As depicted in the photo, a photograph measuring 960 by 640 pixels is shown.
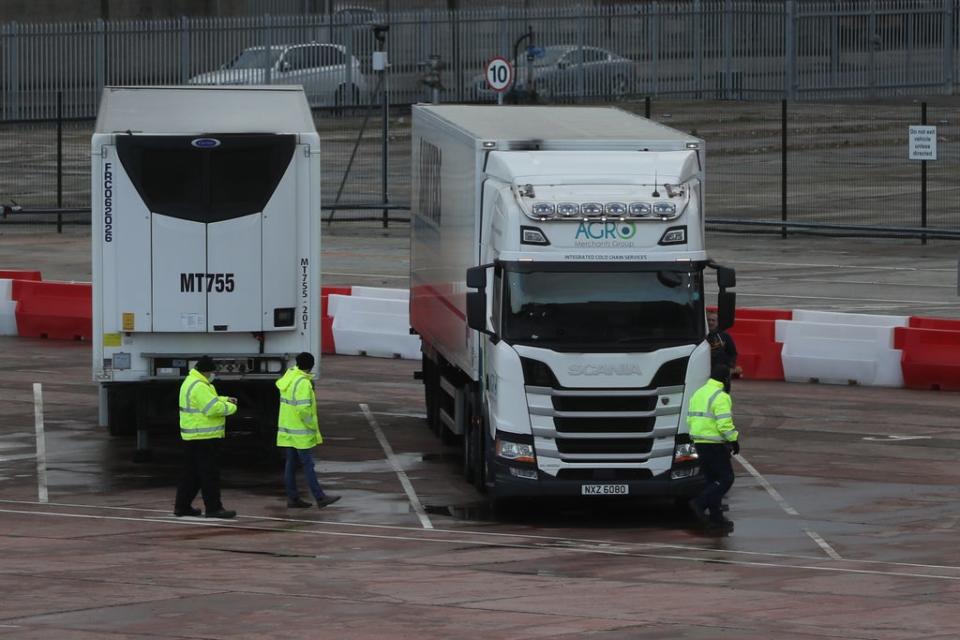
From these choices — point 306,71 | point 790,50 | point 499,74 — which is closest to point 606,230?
point 499,74

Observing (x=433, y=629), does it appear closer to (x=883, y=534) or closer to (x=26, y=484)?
(x=883, y=534)

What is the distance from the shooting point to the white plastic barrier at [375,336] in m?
28.7

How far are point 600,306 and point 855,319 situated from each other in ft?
31.2

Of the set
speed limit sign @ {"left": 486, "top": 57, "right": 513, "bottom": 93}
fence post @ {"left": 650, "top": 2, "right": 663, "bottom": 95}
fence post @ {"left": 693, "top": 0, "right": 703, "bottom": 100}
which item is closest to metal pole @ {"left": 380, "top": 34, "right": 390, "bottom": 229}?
speed limit sign @ {"left": 486, "top": 57, "right": 513, "bottom": 93}

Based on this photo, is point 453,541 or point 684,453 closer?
point 453,541

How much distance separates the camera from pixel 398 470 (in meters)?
20.5

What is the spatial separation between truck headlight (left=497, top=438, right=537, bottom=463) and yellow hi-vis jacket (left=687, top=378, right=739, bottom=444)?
154 centimetres

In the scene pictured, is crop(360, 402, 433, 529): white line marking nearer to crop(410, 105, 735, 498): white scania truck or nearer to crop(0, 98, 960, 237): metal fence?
crop(410, 105, 735, 498): white scania truck

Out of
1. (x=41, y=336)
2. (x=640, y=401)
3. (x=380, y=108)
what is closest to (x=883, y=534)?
(x=640, y=401)

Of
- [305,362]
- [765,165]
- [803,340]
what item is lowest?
[803,340]

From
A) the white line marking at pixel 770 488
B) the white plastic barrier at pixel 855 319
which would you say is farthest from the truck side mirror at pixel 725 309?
the white plastic barrier at pixel 855 319

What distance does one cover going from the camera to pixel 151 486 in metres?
19.7

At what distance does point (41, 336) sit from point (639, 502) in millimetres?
14560

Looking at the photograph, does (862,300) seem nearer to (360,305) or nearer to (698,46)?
(360,305)
